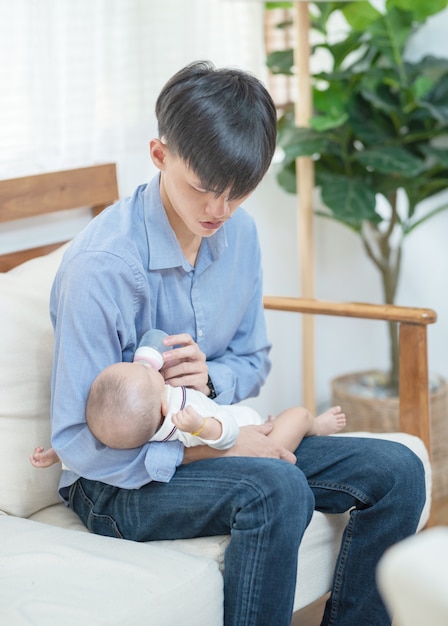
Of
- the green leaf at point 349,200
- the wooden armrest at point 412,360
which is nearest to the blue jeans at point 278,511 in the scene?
the wooden armrest at point 412,360

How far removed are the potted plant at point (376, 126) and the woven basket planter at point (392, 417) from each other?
0.48 ft

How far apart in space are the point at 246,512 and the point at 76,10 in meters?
1.27

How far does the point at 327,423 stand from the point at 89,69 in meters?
1.01

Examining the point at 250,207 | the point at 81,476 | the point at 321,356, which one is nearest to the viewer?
the point at 81,476

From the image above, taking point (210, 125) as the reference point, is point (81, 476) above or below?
below

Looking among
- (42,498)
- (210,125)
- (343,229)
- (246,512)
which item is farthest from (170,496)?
(343,229)

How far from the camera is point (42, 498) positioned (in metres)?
1.63

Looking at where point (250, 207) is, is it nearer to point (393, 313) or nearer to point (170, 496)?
point (393, 313)

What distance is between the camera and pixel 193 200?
1447 mm

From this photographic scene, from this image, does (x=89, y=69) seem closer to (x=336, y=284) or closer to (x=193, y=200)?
(x=193, y=200)

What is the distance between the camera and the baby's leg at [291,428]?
1.60 metres

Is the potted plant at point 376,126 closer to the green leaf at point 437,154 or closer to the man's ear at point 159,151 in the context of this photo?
the green leaf at point 437,154

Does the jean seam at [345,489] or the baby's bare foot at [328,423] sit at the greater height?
the baby's bare foot at [328,423]

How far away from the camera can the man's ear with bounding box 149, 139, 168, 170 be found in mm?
1455
